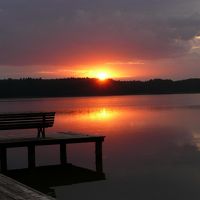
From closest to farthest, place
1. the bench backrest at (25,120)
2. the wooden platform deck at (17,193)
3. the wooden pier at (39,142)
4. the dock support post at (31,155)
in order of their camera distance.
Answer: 1. the wooden platform deck at (17,193)
2. the wooden pier at (39,142)
3. the bench backrest at (25,120)
4. the dock support post at (31,155)

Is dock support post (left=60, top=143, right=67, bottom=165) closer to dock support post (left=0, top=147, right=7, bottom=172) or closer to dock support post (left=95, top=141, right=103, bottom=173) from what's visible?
dock support post (left=95, top=141, right=103, bottom=173)

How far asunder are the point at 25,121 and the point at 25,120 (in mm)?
37

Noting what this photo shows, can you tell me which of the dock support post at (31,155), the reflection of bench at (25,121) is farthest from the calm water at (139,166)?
the reflection of bench at (25,121)

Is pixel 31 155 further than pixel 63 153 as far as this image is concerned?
No

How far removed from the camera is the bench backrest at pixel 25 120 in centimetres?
1623

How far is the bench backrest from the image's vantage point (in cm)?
1623

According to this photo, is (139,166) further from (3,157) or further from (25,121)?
(3,157)

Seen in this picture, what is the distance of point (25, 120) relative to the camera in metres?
16.7

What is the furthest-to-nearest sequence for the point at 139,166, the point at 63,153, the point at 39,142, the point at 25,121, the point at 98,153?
1. the point at 139,166
2. the point at 63,153
3. the point at 98,153
4. the point at 25,121
5. the point at 39,142

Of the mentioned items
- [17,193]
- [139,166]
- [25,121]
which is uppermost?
[25,121]

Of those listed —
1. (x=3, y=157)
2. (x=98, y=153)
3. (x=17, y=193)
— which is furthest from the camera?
(x=98, y=153)

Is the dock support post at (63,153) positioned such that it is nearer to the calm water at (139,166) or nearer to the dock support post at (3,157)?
the calm water at (139,166)

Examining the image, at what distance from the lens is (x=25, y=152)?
2248cm

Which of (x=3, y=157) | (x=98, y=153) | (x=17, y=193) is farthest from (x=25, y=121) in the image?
(x=17, y=193)
